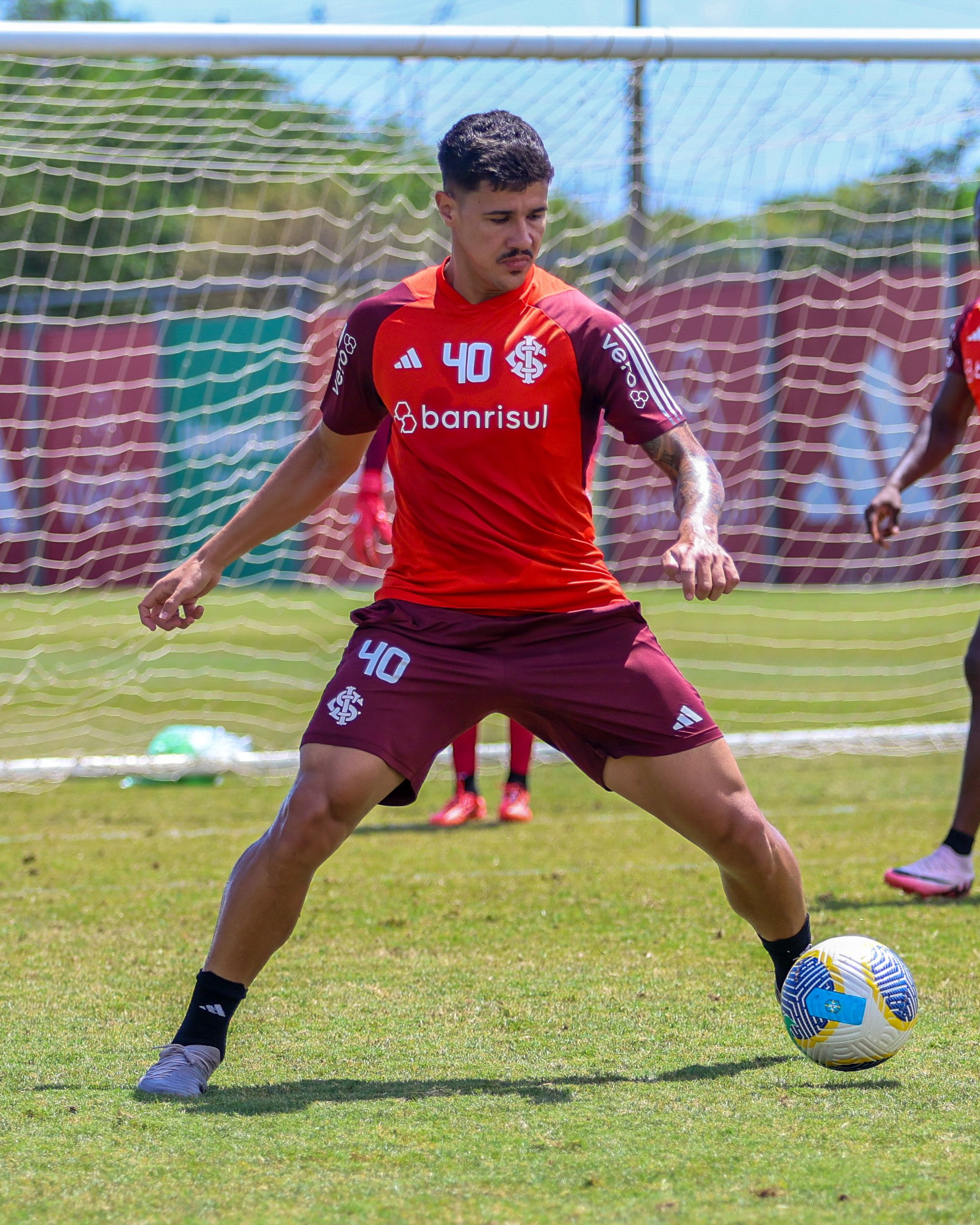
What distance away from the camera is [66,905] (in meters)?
5.54

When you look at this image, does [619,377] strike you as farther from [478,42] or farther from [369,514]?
[478,42]

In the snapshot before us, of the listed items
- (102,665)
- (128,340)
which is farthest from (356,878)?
(128,340)

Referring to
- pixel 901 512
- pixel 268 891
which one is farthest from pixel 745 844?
pixel 901 512

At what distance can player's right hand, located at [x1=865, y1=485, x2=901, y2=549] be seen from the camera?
17.7 ft

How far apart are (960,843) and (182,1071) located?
3.10 meters

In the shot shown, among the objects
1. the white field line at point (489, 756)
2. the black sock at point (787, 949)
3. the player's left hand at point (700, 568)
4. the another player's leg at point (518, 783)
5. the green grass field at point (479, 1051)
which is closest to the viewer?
the green grass field at point (479, 1051)

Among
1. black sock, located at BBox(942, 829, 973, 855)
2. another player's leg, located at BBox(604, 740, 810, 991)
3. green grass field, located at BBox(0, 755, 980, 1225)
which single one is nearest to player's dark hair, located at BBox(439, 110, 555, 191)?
another player's leg, located at BBox(604, 740, 810, 991)

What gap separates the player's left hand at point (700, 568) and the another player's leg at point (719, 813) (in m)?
0.44

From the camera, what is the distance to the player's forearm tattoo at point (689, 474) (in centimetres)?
318

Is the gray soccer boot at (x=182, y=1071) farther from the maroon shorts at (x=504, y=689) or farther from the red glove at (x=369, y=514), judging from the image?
the red glove at (x=369, y=514)

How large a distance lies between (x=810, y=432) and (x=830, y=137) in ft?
28.3

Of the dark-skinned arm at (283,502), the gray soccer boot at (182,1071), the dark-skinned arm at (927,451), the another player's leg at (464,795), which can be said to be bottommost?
the another player's leg at (464,795)

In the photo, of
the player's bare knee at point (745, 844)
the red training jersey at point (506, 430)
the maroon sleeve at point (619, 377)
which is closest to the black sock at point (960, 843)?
the player's bare knee at point (745, 844)

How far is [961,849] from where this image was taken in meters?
5.28
